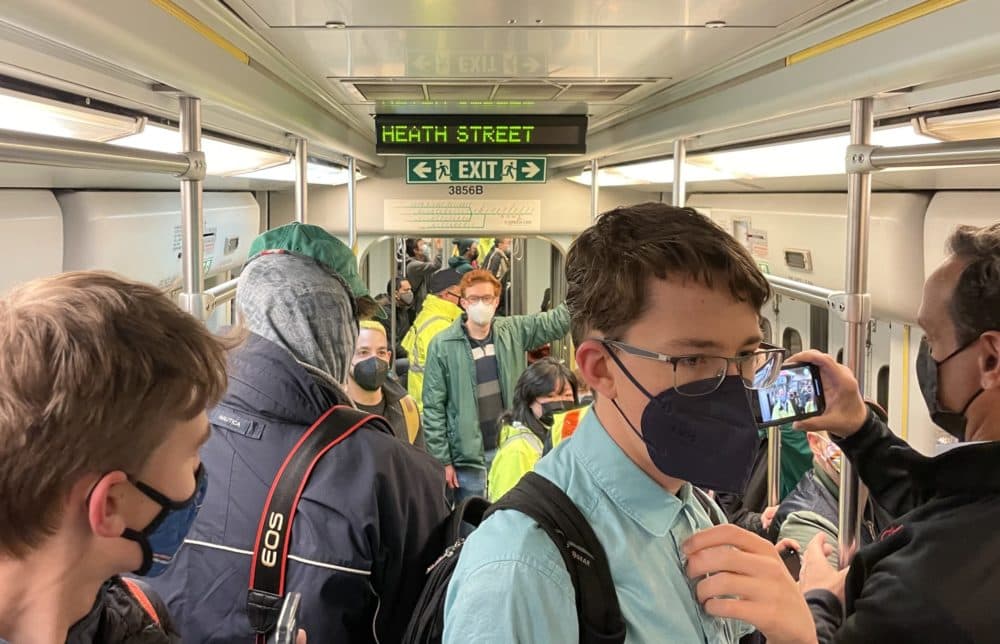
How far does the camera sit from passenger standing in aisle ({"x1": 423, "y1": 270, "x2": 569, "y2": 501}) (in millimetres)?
5387

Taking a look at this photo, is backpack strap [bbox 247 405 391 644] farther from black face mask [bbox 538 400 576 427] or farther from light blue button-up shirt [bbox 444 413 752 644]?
black face mask [bbox 538 400 576 427]

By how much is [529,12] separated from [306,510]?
1.49 metres

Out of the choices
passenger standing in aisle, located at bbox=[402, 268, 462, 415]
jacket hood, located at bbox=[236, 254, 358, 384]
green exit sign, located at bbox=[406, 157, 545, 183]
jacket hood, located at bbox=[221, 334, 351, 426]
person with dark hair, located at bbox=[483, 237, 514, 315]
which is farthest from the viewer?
person with dark hair, located at bbox=[483, 237, 514, 315]

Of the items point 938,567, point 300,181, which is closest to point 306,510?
point 938,567

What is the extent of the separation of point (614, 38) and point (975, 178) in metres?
1.37

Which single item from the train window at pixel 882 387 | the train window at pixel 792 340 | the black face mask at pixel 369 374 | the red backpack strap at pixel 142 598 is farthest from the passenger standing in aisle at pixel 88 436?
the train window at pixel 792 340

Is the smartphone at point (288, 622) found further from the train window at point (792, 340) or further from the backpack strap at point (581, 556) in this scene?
the train window at point (792, 340)

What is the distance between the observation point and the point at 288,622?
1.47m

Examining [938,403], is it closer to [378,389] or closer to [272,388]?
[272,388]

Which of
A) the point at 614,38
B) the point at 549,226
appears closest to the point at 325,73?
the point at 614,38

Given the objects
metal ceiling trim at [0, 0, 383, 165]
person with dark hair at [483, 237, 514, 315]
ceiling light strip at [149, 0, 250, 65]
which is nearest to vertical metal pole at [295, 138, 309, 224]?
metal ceiling trim at [0, 0, 383, 165]

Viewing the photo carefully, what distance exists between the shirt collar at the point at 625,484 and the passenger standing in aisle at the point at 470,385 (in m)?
4.03

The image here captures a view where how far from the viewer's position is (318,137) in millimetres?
3738

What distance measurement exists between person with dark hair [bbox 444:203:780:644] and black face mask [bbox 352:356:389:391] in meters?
2.88
